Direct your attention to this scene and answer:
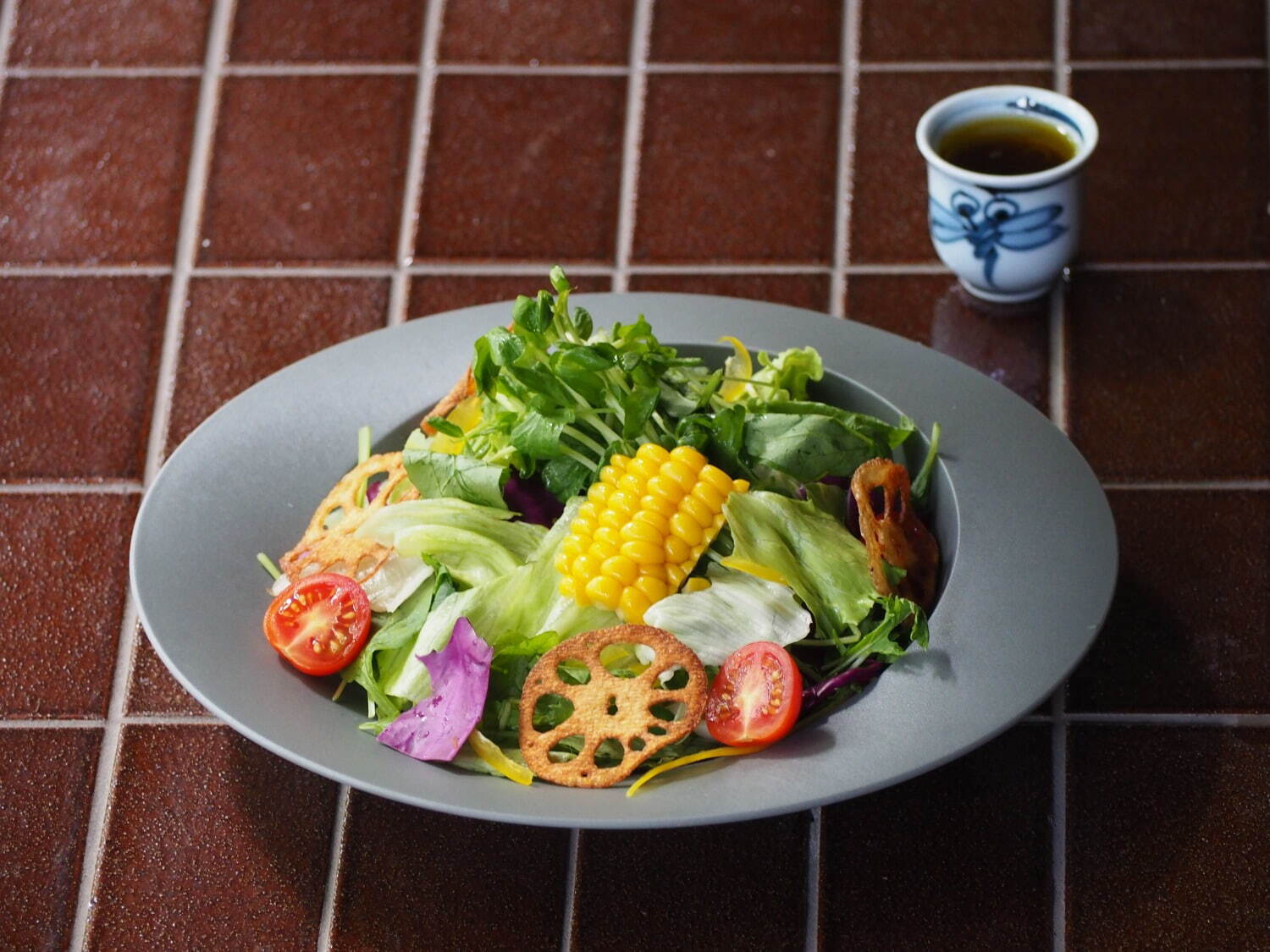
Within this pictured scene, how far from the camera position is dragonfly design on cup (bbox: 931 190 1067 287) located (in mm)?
1352

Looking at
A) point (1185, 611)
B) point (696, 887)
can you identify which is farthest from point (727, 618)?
point (1185, 611)

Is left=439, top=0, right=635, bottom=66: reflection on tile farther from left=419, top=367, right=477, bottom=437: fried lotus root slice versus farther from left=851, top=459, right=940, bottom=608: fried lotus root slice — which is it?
left=851, top=459, right=940, bottom=608: fried lotus root slice

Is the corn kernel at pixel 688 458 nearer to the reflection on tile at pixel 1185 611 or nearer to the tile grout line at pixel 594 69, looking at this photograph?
the reflection on tile at pixel 1185 611

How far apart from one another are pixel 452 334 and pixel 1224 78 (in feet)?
3.03

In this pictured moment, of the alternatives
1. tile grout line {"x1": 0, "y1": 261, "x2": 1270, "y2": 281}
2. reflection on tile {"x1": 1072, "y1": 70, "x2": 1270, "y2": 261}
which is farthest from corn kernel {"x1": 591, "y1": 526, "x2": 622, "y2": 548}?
reflection on tile {"x1": 1072, "y1": 70, "x2": 1270, "y2": 261}

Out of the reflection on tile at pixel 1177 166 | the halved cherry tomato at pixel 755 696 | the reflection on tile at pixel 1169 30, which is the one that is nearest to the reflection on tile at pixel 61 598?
the halved cherry tomato at pixel 755 696

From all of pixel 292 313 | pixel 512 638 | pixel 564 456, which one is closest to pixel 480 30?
pixel 292 313

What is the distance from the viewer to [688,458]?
1113mm

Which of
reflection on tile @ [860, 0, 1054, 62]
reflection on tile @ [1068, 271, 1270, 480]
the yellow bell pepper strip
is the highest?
reflection on tile @ [860, 0, 1054, 62]

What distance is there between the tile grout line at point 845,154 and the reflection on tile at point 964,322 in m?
0.02

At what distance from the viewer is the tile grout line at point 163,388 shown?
1158 mm

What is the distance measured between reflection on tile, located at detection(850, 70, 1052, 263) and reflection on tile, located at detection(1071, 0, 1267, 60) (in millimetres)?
86

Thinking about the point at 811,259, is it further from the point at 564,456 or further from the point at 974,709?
the point at 974,709

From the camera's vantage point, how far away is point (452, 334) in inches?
50.8
